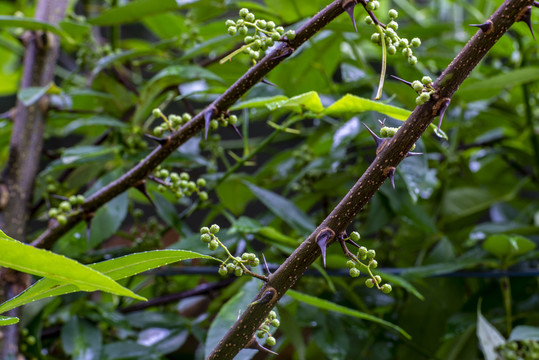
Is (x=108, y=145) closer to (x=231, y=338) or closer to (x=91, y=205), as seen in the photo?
(x=91, y=205)

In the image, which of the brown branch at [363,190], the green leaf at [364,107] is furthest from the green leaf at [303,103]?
the brown branch at [363,190]

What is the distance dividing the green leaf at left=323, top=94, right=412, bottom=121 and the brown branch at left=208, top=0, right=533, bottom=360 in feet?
0.24

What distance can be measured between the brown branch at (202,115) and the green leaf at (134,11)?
8.8 inches

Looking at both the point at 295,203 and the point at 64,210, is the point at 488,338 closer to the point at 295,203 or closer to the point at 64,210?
the point at 295,203

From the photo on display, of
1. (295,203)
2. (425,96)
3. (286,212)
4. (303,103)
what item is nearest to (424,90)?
(425,96)

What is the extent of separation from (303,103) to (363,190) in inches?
5.5

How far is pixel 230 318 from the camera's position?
399 mm

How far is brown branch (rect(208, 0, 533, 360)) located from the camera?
0.28 meters

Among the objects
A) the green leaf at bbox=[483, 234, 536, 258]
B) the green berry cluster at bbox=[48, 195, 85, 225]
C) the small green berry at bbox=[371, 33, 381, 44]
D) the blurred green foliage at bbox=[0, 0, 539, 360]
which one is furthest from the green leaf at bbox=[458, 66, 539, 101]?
the green berry cluster at bbox=[48, 195, 85, 225]

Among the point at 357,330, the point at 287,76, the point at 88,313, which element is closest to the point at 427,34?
the point at 287,76

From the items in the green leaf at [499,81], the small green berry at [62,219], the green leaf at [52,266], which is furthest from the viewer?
the green leaf at [499,81]

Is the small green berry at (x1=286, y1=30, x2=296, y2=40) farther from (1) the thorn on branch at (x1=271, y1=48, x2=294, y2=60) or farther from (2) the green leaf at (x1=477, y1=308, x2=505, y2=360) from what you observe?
(2) the green leaf at (x1=477, y1=308, x2=505, y2=360)

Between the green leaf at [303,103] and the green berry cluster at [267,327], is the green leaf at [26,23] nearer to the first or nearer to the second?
the green leaf at [303,103]

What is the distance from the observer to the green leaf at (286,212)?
1.68 ft
